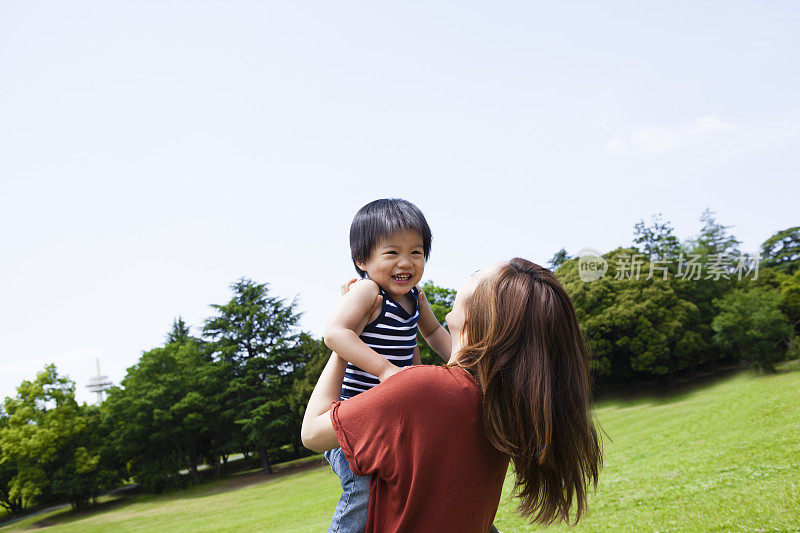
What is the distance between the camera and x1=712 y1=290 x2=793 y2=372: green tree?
104 feet

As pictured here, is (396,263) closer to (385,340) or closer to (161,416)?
(385,340)

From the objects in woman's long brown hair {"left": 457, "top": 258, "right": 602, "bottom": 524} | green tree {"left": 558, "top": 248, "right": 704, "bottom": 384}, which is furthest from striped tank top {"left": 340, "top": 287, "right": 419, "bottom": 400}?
green tree {"left": 558, "top": 248, "right": 704, "bottom": 384}

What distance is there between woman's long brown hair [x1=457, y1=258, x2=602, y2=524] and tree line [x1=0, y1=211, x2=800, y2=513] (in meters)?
28.4

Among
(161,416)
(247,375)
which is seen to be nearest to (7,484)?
(161,416)

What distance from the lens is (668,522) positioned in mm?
6648

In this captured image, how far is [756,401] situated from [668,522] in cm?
1395

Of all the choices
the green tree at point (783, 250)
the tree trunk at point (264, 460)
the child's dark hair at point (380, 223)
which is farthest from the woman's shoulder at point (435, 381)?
the green tree at point (783, 250)

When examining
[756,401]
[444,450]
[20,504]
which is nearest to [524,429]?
[444,450]

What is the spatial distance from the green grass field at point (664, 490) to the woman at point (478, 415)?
189 centimetres

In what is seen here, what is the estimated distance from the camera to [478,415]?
1478mm

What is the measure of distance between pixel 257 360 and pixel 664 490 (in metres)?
30.6

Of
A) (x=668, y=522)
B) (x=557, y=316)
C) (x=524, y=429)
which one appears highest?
(x=557, y=316)

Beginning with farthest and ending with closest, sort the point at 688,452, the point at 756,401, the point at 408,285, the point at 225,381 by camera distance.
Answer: the point at 225,381 < the point at 756,401 < the point at 688,452 < the point at 408,285

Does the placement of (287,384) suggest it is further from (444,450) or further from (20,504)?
(444,450)
